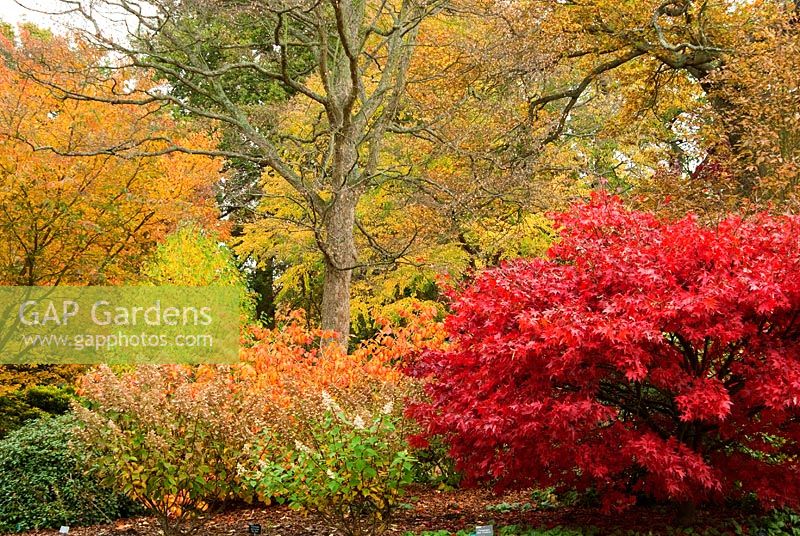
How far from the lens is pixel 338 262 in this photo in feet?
37.4

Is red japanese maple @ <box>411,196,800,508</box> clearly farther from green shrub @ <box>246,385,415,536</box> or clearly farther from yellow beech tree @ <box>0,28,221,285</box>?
yellow beech tree @ <box>0,28,221,285</box>

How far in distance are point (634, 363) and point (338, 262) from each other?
7184 mm

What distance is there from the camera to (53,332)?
14062 mm

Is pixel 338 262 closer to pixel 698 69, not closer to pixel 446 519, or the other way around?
pixel 446 519

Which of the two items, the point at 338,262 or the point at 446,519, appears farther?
the point at 338,262

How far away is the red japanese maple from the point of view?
4621 mm

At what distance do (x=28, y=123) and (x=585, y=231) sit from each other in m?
10.4

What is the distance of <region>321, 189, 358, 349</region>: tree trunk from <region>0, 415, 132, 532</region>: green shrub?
14.1ft

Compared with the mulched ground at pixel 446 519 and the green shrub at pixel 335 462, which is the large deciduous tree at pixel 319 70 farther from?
the green shrub at pixel 335 462

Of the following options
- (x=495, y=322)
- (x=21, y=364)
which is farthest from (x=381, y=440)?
(x=21, y=364)

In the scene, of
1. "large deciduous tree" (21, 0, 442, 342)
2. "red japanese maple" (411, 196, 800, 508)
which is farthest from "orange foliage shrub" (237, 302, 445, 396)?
"large deciduous tree" (21, 0, 442, 342)

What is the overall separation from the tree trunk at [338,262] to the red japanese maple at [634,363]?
5.91 m

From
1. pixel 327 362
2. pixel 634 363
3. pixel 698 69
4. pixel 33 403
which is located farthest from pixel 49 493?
pixel 698 69

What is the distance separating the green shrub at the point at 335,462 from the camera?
5203 mm
